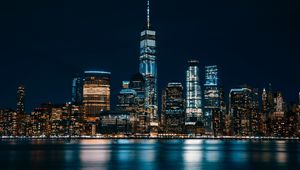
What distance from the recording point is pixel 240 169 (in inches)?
2719

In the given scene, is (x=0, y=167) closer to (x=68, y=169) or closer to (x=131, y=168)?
(x=68, y=169)

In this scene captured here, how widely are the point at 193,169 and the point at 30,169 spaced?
21.2 metres

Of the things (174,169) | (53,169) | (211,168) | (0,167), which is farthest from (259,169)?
(0,167)

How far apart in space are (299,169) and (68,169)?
30301 mm

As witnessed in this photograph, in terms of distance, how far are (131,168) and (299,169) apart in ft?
72.9

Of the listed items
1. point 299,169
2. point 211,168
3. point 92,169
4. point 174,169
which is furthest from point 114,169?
point 299,169

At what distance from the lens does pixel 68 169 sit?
6919 cm

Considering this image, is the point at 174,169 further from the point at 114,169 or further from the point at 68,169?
the point at 68,169

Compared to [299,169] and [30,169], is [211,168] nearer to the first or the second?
[299,169]

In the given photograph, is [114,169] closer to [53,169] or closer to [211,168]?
[53,169]

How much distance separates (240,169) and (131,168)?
14619mm

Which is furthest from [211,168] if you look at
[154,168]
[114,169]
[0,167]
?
[0,167]

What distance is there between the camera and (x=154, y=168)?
69812mm

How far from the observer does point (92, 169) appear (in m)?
67.6
